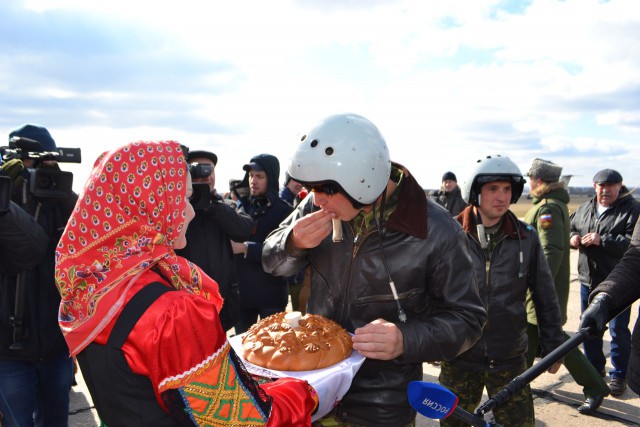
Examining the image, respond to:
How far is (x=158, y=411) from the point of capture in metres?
1.66

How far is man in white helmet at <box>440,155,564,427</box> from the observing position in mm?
3619

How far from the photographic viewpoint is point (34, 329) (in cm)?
327

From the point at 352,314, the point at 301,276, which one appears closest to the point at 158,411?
the point at 352,314

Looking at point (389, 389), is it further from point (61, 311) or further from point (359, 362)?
point (61, 311)

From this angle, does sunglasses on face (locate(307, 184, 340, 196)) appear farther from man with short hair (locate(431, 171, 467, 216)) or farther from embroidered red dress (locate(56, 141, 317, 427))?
man with short hair (locate(431, 171, 467, 216))

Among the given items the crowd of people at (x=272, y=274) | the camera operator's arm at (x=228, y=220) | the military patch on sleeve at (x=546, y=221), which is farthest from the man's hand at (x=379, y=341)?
the military patch on sleeve at (x=546, y=221)

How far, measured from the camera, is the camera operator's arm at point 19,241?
299cm

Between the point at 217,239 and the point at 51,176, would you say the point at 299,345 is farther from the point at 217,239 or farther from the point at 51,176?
the point at 51,176

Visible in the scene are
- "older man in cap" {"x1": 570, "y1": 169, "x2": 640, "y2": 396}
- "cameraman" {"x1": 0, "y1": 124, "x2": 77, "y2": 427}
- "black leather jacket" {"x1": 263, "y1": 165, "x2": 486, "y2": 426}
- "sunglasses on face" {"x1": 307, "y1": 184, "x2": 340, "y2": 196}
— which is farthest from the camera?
"older man in cap" {"x1": 570, "y1": 169, "x2": 640, "y2": 396}

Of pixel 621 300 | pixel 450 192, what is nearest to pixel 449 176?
pixel 450 192

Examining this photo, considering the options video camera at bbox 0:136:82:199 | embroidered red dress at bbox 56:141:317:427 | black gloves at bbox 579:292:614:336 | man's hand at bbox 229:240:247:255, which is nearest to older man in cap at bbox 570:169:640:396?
black gloves at bbox 579:292:614:336

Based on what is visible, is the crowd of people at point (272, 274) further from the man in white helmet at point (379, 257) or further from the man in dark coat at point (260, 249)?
the man in dark coat at point (260, 249)

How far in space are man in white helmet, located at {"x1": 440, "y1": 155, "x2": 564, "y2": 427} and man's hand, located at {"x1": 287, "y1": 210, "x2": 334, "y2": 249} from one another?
1647 millimetres

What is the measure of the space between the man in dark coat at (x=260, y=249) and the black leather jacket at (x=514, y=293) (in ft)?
7.61
